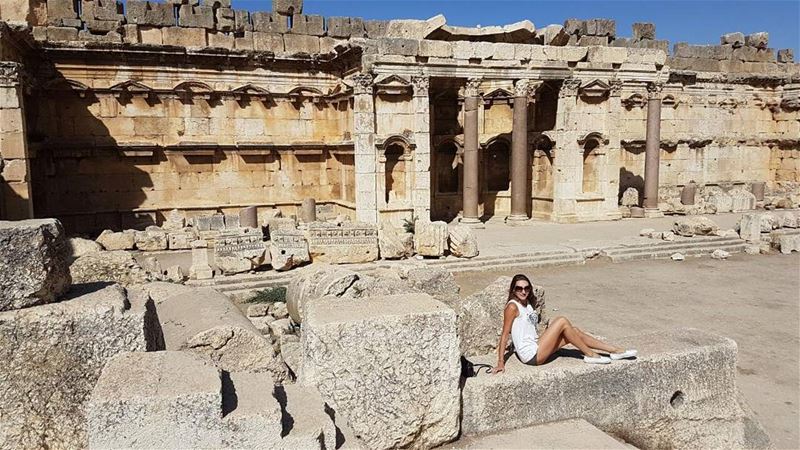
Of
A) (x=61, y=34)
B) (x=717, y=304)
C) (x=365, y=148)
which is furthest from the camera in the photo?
(x=365, y=148)

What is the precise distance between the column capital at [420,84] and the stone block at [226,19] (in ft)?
20.6

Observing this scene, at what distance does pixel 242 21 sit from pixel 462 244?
10932 millimetres

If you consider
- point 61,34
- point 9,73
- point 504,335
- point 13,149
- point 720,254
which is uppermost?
point 61,34

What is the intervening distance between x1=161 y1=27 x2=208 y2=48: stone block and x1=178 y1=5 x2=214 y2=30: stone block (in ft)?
0.49

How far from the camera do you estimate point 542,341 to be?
4.36m

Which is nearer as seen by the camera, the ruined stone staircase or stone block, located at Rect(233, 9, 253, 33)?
the ruined stone staircase

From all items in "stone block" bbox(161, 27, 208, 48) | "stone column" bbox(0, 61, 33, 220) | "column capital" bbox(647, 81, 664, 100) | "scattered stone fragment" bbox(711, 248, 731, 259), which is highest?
"stone block" bbox(161, 27, 208, 48)

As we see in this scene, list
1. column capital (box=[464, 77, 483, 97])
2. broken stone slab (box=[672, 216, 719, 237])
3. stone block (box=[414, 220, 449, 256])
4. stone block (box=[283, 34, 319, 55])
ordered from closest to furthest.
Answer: stone block (box=[414, 220, 449, 256]), broken stone slab (box=[672, 216, 719, 237]), column capital (box=[464, 77, 483, 97]), stone block (box=[283, 34, 319, 55])

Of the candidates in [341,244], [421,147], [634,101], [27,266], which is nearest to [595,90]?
[634,101]

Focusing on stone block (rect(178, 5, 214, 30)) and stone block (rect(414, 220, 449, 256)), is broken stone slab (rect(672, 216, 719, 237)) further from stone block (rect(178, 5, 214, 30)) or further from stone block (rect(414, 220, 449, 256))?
stone block (rect(178, 5, 214, 30))

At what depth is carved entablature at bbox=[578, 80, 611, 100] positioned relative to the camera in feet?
A: 61.7

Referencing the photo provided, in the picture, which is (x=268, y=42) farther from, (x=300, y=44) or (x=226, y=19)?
(x=226, y=19)

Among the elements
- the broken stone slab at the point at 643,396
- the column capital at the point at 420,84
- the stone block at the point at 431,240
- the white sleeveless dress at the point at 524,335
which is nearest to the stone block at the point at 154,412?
the broken stone slab at the point at 643,396

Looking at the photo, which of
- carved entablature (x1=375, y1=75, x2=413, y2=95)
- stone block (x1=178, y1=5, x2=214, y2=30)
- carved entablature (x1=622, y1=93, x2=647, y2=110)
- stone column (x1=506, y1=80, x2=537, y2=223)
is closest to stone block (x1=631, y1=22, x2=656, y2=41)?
carved entablature (x1=622, y1=93, x2=647, y2=110)
